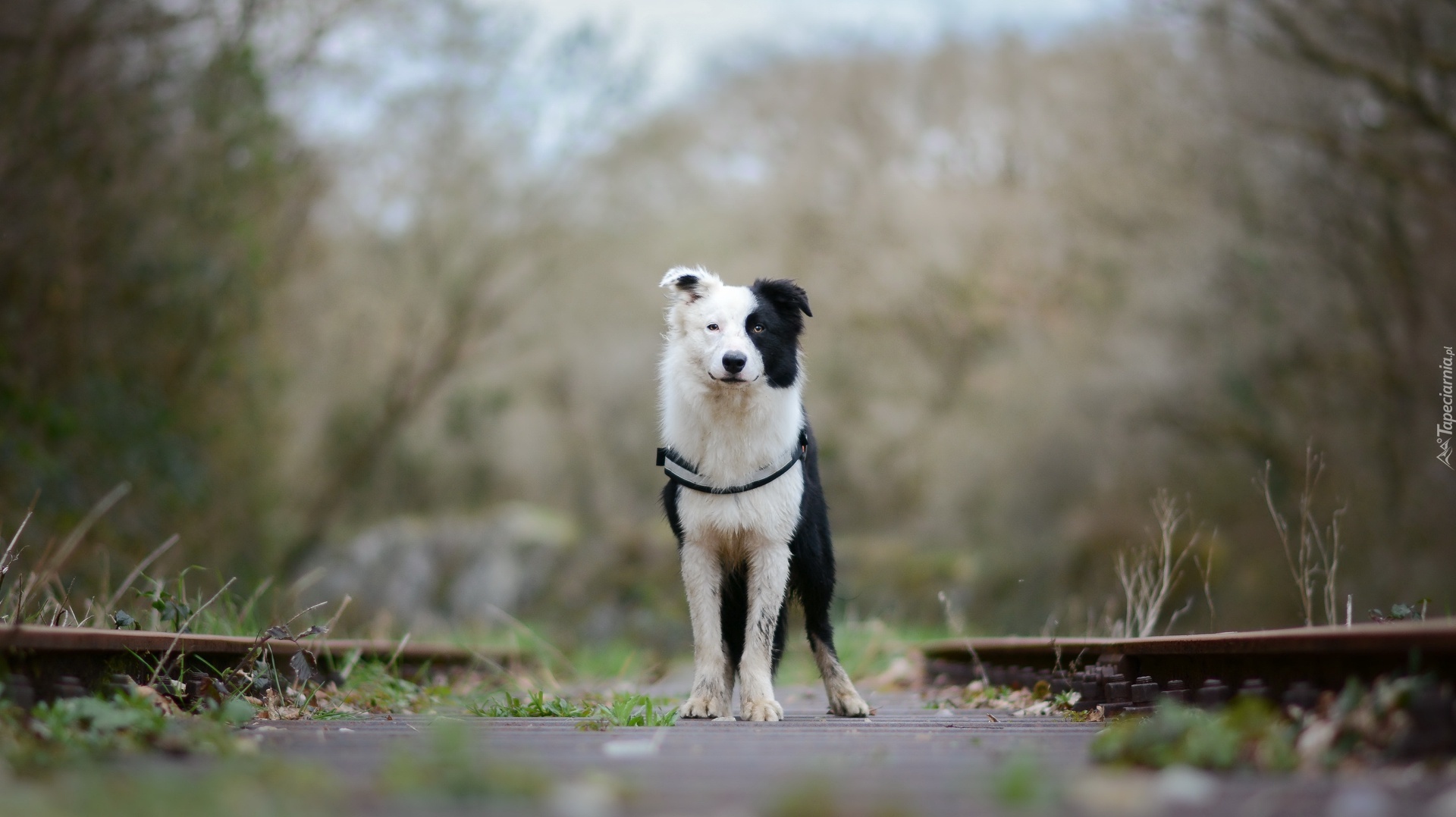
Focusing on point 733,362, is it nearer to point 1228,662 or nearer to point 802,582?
point 802,582

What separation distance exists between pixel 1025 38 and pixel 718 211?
6739 mm

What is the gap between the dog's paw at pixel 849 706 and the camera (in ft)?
16.0

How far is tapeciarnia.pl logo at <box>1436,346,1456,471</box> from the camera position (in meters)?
10.0

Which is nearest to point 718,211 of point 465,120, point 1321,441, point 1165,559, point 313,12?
point 465,120

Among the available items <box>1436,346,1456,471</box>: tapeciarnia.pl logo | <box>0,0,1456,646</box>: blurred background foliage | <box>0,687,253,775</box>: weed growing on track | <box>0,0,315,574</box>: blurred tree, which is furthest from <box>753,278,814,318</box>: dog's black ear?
<box>0,0,315,574</box>: blurred tree

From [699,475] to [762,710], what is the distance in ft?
3.16

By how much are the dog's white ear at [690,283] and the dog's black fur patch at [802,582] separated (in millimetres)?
823

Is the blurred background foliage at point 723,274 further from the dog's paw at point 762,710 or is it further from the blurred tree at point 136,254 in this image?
the dog's paw at point 762,710

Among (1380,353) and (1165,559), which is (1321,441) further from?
(1165,559)

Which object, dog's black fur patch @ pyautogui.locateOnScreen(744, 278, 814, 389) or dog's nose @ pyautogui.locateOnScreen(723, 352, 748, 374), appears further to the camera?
dog's black fur patch @ pyautogui.locateOnScreen(744, 278, 814, 389)

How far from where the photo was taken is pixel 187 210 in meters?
12.0

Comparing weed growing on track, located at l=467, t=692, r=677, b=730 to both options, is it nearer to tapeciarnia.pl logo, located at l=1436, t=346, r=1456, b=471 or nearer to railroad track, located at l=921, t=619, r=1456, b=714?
railroad track, located at l=921, t=619, r=1456, b=714

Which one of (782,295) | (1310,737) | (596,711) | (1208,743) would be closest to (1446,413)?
(782,295)

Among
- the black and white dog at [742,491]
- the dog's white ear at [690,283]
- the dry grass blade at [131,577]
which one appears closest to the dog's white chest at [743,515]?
the black and white dog at [742,491]
